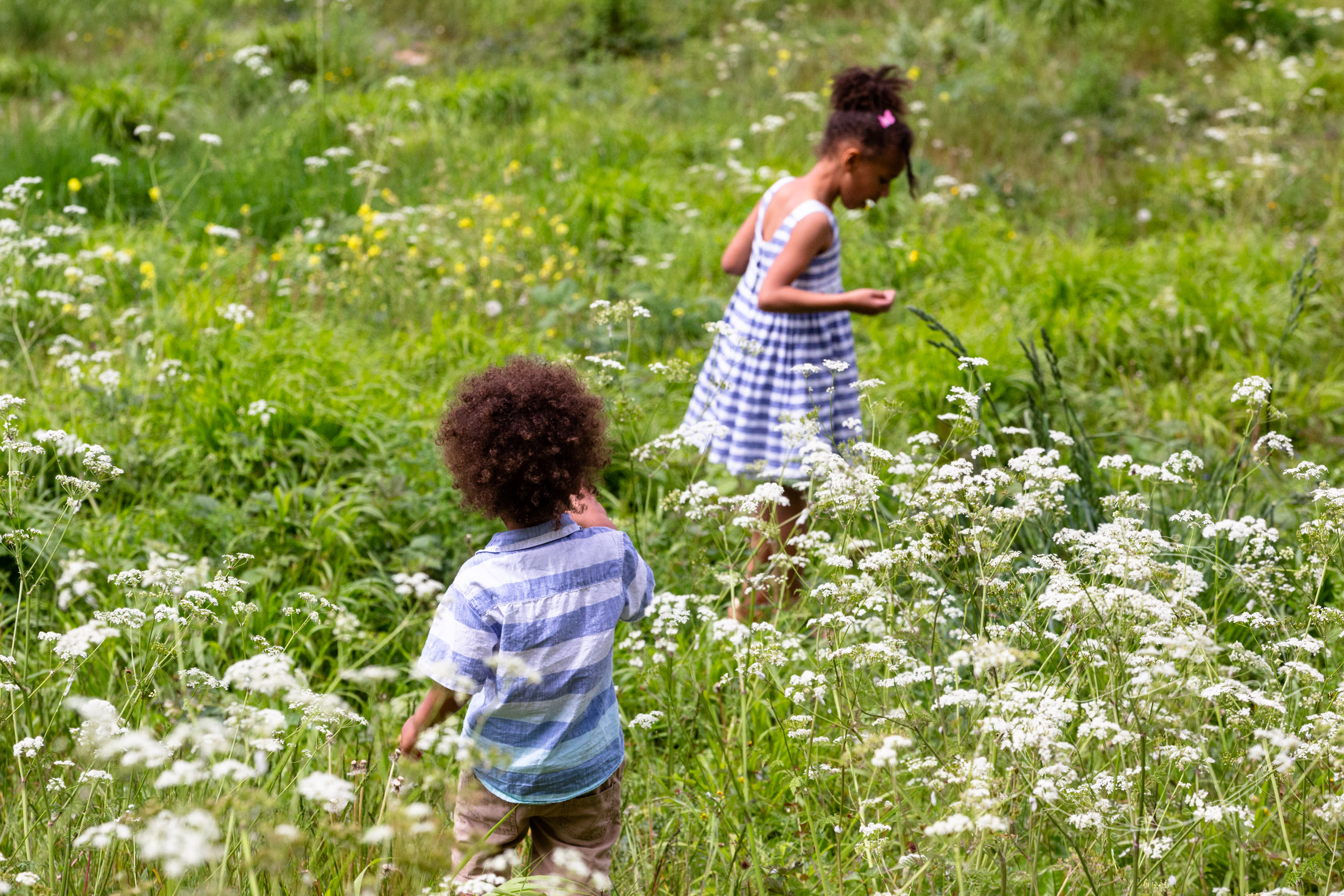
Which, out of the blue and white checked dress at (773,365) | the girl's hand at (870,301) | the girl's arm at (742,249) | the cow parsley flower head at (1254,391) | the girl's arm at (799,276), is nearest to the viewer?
the cow parsley flower head at (1254,391)

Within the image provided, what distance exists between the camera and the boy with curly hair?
204cm

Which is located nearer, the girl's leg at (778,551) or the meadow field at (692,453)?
the meadow field at (692,453)

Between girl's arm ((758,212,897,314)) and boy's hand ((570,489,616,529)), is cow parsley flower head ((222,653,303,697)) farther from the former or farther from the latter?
girl's arm ((758,212,897,314))

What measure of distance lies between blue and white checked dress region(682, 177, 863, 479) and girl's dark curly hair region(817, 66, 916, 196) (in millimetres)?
248

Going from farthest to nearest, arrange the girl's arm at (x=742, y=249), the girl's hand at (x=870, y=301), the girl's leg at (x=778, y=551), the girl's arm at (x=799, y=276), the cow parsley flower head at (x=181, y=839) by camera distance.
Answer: the girl's arm at (x=742, y=249) < the girl's arm at (x=799, y=276) < the girl's hand at (x=870, y=301) < the girl's leg at (x=778, y=551) < the cow parsley flower head at (x=181, y=839)

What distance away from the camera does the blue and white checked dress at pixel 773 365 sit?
374cm

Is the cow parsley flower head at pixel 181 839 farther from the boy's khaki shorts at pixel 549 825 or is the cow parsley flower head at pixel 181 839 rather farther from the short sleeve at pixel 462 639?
the boy's khaki shorts at pixel 549 825

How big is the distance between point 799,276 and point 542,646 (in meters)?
1.95

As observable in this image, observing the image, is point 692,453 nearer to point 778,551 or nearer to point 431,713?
point 778,551

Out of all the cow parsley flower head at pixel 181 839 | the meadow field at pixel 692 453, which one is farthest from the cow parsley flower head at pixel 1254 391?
the cow parsley flower head at pixel 181 839

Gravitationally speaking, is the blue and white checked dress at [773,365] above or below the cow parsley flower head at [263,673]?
below

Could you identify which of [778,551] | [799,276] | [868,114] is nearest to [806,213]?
[799,276]

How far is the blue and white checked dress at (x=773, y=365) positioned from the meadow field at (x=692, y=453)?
0.19 meters

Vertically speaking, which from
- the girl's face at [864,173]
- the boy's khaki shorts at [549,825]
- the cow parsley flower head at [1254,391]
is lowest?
the boy's khaki shorts at [549,825]
